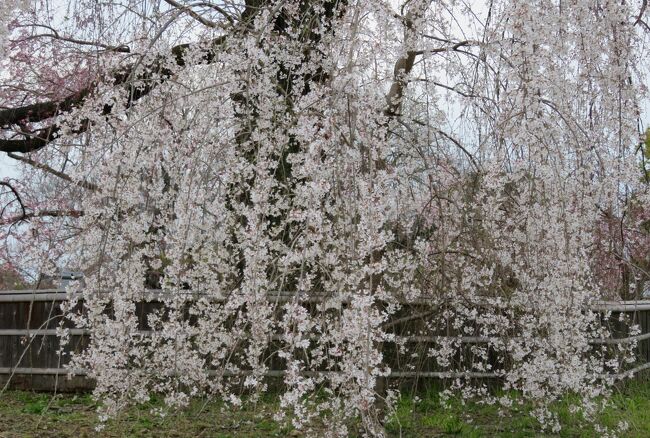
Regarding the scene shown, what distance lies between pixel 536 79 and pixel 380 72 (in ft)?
2.05

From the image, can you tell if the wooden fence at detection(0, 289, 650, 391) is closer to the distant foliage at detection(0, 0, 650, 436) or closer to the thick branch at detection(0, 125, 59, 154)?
the thick branch at detection(0, 125, 59, 154)

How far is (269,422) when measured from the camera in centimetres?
474

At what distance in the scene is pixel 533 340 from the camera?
3.65m

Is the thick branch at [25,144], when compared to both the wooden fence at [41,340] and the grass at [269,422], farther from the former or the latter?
the grass at [269,422]

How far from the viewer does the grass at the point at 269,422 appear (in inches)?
175

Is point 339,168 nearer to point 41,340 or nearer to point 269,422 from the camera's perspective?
point 269,422

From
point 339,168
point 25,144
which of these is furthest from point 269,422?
point 25,144

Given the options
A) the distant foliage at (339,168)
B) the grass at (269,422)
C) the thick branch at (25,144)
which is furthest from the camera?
the thick branch at (25,144)

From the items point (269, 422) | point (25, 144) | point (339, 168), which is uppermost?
point (25, 144)

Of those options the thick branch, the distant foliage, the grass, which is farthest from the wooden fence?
the distant foliage

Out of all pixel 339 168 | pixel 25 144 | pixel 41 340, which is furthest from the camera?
pixel 41 340

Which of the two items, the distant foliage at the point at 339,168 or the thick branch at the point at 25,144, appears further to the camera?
the thick branch at the point at 25,144

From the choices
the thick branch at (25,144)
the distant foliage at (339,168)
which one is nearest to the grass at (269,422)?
the distant foliage at (339,168)

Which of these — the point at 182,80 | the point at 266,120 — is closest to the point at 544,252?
the point at 266,120
